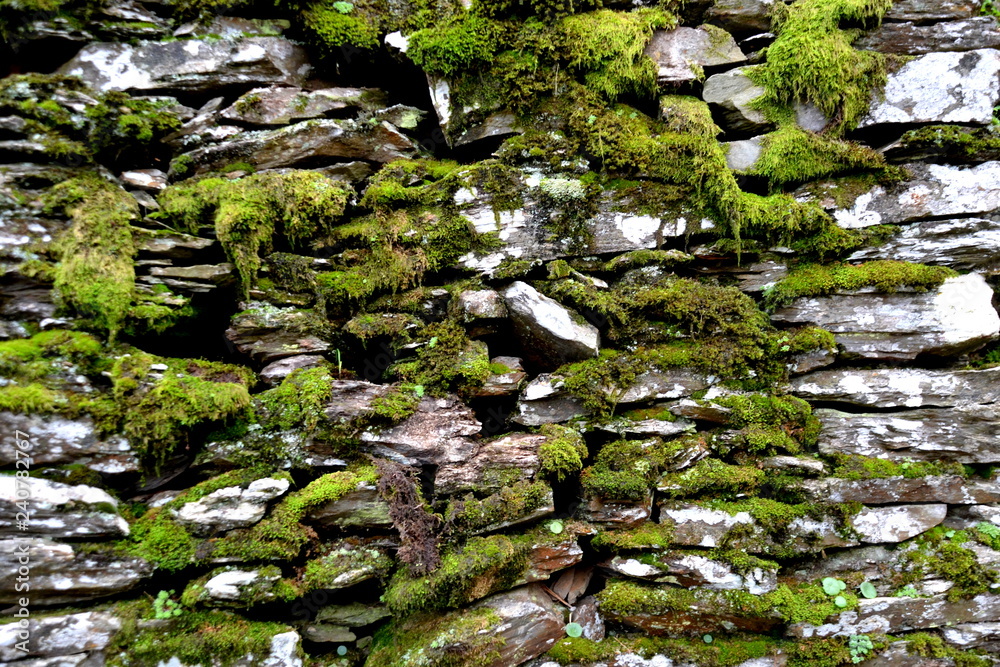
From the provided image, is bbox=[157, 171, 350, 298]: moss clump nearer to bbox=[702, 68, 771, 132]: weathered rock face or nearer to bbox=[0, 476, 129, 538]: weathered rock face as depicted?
bbox=[0, 476, 129, 538]: weathered rock face

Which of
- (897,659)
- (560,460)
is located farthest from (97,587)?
(897,659)

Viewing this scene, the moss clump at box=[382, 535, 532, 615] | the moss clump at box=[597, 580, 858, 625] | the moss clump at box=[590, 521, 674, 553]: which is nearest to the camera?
the moss clump at box=[382, 535, 532, 615]

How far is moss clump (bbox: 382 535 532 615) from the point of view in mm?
4922

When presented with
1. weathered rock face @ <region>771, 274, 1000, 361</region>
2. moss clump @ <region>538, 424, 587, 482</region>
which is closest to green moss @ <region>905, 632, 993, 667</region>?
weathered rock face @ <region>771, 274, 1000, 361</region>

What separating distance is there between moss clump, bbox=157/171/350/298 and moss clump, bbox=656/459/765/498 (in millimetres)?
5438

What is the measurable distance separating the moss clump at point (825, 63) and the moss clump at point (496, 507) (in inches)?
246

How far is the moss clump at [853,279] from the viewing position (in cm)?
599

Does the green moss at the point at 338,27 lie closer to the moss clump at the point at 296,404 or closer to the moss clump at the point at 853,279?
the moss clump at the point at 296,404

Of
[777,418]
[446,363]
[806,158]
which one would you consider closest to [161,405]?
[446,363]

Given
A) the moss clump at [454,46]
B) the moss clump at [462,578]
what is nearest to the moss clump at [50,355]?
the moss clump at [462,578]

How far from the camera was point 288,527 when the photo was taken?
16.5 feet

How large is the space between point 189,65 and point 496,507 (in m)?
7.35

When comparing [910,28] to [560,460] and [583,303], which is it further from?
[560,460]

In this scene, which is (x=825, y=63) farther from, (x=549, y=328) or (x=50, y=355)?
(x=50, y=355)
